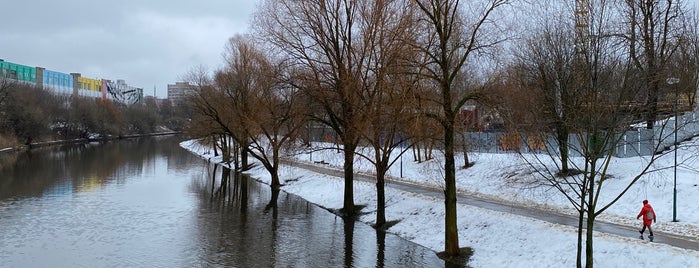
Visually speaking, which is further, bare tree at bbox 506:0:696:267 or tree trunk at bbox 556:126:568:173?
tree trunk at bbox 556:126:568:173

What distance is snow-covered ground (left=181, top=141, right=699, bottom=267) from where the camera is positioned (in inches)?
639

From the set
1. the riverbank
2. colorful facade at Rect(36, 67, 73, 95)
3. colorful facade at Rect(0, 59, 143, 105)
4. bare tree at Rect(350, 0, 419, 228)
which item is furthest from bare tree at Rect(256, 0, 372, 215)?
colorful facade at Rect(36, 67, 73, 95)

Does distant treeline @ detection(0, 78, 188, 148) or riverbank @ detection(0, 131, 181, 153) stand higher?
distant treeline @ detection(0, 78, 188, 148)

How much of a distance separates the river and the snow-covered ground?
1.76m

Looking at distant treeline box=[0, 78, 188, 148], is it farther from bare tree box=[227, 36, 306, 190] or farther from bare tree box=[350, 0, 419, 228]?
bare tree box=[350, 0, 419, 228]

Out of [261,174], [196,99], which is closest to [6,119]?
[196,99]

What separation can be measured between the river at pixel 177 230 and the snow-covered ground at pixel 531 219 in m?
1.76

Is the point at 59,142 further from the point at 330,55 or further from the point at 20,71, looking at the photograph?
the point at 330,55

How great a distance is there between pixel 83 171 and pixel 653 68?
49918 mm

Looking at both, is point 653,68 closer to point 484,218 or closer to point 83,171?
point 484,218

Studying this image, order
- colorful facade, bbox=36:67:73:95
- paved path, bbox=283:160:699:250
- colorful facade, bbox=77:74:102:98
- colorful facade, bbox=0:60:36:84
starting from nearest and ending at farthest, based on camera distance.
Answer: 1. paved path, bbox=283:160:699:250
2. colorful facade, bbox=0:60:36:84
3. colorful facade, bbox=36:67:73:95
4. colorful facade, bbox=77:74:102:98

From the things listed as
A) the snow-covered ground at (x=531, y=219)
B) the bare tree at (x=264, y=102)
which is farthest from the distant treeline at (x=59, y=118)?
the snow-covered ground at (x=531, y=219)

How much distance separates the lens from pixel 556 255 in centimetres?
1722

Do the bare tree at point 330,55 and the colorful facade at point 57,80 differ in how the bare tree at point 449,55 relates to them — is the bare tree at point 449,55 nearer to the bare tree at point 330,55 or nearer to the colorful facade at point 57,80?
the bare tree at point 330,55
